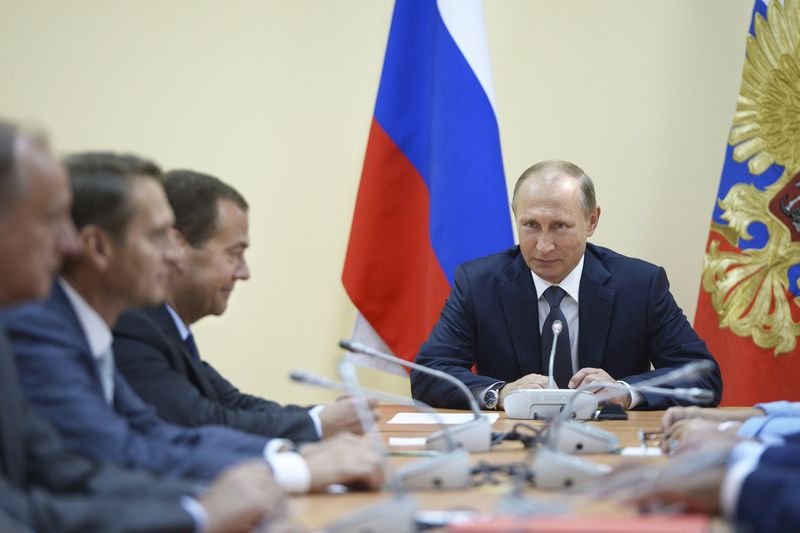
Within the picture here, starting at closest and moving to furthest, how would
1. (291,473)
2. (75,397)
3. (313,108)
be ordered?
(75,397) → (291,473) → (313,108)

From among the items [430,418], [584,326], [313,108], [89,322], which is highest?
[313,108]

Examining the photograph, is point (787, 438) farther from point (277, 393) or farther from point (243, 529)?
point (277, 393)

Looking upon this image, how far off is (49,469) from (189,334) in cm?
124

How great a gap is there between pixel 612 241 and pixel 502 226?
58 centimetres

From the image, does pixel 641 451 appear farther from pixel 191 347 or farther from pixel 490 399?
pixel 191 347

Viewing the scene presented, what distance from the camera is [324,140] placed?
15.8 feet

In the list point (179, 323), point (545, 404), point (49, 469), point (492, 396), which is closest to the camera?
point (49, 469)

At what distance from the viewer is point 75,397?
1898mm

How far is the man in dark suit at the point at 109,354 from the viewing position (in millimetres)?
1907

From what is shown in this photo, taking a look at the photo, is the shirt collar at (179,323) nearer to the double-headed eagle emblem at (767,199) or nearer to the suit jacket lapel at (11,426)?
the suit jacket lapel at (11,426)

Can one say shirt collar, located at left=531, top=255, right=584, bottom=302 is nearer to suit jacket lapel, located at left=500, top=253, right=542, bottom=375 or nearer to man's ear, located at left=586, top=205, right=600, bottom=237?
suit jacket lapel, located at left=500, top=253, right=542, bottom=375

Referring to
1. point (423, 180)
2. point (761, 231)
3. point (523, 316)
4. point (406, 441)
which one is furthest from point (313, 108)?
A: point (406, 441)

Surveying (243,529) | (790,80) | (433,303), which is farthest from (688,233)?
(243,529)

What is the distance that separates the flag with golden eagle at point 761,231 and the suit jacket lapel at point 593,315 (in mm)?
602
